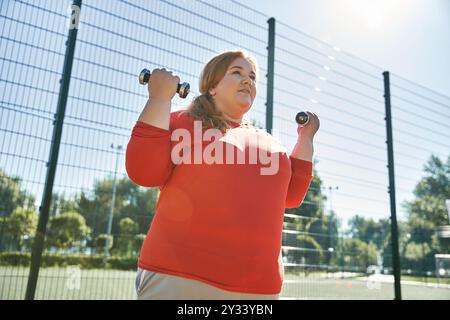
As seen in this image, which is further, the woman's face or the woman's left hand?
the woman's left hand

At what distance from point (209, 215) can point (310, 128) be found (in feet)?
2.35

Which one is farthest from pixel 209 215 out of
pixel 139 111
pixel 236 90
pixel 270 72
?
pixel 270 72

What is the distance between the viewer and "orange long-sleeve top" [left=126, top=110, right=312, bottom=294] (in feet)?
3.32

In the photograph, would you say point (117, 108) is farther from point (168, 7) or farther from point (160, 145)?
point (160, 145)

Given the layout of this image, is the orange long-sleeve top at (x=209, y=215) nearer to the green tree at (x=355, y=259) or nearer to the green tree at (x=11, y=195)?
the green tree at (x=11, y=195)

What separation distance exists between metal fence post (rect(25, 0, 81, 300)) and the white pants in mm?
2381

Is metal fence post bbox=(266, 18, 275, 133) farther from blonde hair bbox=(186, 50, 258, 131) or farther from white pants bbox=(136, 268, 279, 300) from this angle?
white pants bbox=(136, 268, 279, 300)

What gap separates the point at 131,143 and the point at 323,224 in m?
4.68

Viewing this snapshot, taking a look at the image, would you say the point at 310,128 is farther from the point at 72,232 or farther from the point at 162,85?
the point at 72,232

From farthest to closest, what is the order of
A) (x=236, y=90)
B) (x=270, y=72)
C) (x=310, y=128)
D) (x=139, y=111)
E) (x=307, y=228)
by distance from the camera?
(x=307, y=228) < (x=270, y=72) < (x=139, y=111) < (x=310, y=128) < (x=236, y=90)

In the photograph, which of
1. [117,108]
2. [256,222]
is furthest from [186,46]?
[256,222]

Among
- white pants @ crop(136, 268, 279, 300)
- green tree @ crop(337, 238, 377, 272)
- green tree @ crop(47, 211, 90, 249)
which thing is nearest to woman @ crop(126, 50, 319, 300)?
white pants @ crop(136, 268, 279, 300)

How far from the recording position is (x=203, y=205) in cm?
106
